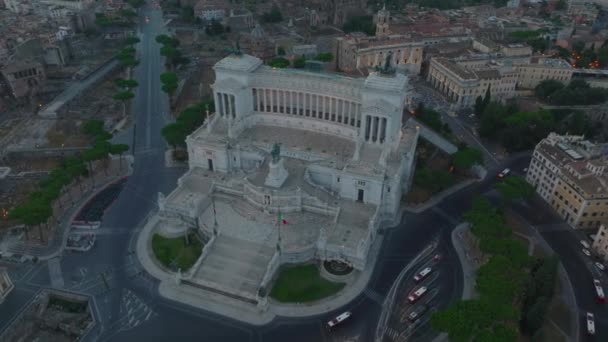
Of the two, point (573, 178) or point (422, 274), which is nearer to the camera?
point (422, 274)

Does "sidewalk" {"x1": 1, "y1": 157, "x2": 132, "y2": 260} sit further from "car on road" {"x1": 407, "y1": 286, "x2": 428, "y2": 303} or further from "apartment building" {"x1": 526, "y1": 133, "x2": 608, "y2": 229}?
"apartment building" {"x1": 526, "y1": 133, "x2": 608, "y2": 229}

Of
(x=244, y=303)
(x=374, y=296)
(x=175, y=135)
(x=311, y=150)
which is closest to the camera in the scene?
(x=244, y=303)

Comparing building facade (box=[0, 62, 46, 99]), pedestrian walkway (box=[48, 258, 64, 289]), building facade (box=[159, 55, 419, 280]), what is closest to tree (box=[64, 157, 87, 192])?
pedestrian walkway (box=[48, 258, 64, 289])

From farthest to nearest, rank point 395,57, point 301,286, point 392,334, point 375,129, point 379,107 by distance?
point 395,57, point 375,129, point 379,107, point 301,286, point 392,334

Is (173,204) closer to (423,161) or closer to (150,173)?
(150,173)

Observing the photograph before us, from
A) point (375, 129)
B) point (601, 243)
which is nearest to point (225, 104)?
point (375, 129)

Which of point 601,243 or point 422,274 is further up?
point 601,243

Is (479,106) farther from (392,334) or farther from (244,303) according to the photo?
(244,303)

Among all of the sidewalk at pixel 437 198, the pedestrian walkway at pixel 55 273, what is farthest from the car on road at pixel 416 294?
the pedestrian walkway at pixel 55 273

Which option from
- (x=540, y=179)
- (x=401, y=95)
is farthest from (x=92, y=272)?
(x=540, y=179)
